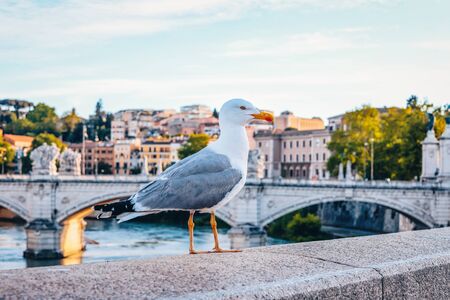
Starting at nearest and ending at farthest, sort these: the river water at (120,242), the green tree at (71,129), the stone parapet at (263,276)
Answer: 1. the stone parapet at (263,276)
2. the river water at (120,242)
3. the green tree at (71,129)

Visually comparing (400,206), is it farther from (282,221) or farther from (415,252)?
(415,252)

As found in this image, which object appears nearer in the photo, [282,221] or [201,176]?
[201,176]

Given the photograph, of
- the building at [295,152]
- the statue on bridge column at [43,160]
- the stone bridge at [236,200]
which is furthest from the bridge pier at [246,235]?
the building at [295,152]

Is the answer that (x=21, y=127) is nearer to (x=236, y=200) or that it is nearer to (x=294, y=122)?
(x=294, y=122)

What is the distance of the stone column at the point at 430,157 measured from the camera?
30.8 m

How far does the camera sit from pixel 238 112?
389 centimetres

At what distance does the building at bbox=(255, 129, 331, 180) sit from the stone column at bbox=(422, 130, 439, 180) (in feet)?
109

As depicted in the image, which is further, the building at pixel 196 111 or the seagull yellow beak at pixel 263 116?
the building at pixel 196 111

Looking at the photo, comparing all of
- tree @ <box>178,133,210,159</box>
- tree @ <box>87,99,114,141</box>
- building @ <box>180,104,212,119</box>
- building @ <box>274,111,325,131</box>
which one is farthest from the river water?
building @ <box>180,104,212,119</box>

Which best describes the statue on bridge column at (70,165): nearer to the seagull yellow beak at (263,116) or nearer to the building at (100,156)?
the seagull yellow beak at (263,116)

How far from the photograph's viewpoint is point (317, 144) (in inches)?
2603

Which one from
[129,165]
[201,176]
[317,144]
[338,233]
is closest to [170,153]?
[129,165]

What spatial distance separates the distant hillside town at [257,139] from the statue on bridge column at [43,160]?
14.4 ft

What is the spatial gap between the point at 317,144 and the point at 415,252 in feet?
208
